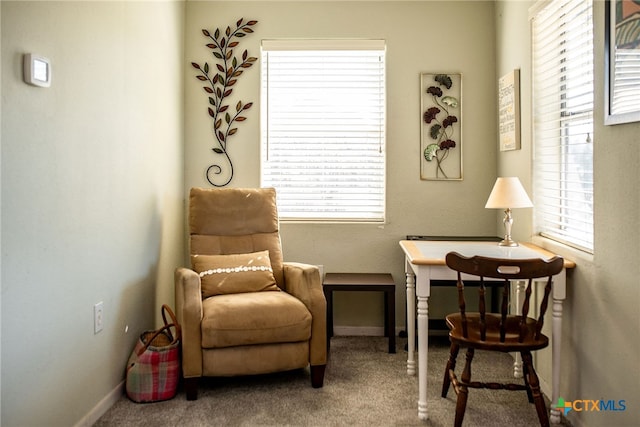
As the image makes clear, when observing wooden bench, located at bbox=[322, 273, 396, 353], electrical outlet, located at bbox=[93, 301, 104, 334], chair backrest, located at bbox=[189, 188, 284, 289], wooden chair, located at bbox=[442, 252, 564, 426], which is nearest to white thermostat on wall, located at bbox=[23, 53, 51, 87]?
electrical outlet, located at bbox=[93, 301, 104, 334]

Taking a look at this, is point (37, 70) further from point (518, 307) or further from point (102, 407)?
point (518, 307)

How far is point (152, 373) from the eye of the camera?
2793mm

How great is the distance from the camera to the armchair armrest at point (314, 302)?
2.98 metres

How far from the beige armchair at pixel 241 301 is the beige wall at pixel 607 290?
1227mm

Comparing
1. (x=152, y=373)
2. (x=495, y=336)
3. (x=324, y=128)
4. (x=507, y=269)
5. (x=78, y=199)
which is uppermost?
(x=324, y=128)

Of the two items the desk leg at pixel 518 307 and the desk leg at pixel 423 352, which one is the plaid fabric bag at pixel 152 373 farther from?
the desk leg at pixel 518 307

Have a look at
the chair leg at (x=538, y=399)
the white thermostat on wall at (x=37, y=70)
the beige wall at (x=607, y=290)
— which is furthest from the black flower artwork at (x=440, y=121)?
the white thermostat on wall at (x=37, y=70)

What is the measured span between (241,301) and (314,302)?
389mm

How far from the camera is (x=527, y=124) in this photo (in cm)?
329

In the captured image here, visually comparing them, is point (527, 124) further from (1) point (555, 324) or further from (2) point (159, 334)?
(2) point (159, 334)

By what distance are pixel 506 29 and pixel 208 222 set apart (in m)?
2.31

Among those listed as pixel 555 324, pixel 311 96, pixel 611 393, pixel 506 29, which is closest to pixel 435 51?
pixel 506 29

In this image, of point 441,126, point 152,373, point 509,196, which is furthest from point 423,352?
point 441,126

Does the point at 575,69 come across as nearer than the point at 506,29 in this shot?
Yes
